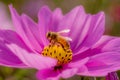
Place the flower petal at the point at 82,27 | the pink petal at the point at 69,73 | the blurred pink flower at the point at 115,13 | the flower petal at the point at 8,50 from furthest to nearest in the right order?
1. the blurred pink flower at the point at 115,13
2. the flower petal at the point at 82,27
3. the flower petal at the point at 8,50
4. the pink petal at the point at 69,73

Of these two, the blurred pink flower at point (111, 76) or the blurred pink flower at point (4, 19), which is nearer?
the blurred pink flower at point (111, 76)

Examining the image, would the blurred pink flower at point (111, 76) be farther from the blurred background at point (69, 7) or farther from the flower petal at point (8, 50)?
the blurred background at point (69, 7)

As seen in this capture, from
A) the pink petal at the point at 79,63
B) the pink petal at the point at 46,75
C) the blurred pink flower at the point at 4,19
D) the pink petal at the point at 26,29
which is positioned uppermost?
the blurred pink flower at the point at 4,19

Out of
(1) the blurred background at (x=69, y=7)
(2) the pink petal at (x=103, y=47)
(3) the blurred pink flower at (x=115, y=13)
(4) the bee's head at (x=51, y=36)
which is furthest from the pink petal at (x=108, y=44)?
(3) the blurred pink flower at (x=115, y=13)

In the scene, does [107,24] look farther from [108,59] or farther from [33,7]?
[108,59]

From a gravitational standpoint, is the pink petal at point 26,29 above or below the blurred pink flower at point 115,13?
below

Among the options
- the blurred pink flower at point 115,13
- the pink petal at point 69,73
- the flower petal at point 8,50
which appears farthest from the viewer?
the blurred pink flower at point 115,13

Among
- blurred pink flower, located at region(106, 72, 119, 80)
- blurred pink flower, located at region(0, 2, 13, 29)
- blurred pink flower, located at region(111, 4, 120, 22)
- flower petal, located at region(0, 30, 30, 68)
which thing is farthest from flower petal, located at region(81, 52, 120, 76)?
blurred pink flower, located at region(111, 4, 120, 22)
